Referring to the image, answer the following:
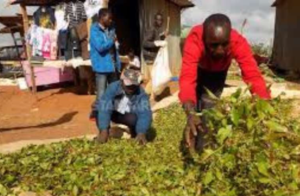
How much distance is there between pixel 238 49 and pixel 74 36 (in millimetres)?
7507

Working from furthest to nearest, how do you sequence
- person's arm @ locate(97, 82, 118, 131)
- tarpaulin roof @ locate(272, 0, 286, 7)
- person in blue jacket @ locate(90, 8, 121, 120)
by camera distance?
1. tarpaulin roof @ locate(272, 0, 286, 7)
2. person in blue jacket @ locate(90, 8, 121, 120)
3. person's arm @ locate(97, 82, 118, 131)

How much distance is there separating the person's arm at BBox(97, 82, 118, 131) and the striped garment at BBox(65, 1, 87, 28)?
18.8 ft

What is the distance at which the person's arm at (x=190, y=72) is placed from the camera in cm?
391

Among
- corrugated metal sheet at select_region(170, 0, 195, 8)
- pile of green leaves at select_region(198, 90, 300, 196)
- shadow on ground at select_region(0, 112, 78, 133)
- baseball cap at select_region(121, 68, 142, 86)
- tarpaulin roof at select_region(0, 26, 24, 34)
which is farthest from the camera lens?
tarpaulin roof at select_region(0, 26, 24, 34)

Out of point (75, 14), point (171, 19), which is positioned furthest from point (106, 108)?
point (171, 19)

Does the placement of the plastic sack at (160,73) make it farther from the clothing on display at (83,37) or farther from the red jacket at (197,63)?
→ the red jacket at (197,63)

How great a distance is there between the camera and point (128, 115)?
5.96m

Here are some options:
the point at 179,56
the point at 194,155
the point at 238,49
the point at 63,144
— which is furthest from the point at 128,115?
the point at 179,56

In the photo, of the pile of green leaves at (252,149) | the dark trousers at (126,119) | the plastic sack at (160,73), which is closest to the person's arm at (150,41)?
the plastic sack at (160,73)

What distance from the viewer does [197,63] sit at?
4023 millimetres

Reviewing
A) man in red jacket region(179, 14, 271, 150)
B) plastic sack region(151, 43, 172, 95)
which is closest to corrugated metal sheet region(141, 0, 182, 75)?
plastic sack region(151, 43, 172, 95)

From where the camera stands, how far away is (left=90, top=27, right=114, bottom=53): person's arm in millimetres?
8047

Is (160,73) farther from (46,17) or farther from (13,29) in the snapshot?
(13,29)

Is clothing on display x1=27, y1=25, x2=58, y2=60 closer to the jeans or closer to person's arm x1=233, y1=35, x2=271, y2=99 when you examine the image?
the jeans
